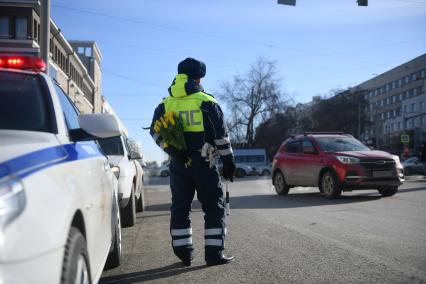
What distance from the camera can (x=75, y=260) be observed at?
8.21 feet

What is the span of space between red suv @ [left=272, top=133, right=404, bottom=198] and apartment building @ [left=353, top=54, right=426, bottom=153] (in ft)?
252

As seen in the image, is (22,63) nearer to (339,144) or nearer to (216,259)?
(216,259)

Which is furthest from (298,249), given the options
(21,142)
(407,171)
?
(407,171)

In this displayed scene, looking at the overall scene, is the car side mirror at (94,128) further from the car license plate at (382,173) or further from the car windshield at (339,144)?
the car windshield at (339,144)

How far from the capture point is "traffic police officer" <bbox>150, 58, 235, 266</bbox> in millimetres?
5141

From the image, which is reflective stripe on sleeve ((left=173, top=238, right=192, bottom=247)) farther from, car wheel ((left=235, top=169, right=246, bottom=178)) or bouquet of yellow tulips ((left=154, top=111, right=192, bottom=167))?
car wheel ((left=235, top=169, right=246, bottom=178))

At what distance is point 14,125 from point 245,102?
2812 inches

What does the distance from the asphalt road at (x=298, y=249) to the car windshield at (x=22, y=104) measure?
1985mm

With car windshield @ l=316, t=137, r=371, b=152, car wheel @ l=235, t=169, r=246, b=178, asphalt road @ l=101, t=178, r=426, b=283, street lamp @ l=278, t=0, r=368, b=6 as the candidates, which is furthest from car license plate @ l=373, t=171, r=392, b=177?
car wheel @ l=235, t=169, r=246, b=178

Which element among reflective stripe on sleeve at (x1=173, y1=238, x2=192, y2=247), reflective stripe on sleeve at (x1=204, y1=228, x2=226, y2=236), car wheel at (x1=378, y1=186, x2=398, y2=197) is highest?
reflective stripe on sleeve at (x1=204, y1=228, x2=226, y2=236)

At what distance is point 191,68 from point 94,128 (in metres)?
2.09

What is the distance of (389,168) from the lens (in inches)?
483

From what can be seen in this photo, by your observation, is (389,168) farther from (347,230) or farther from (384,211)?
(347,230)

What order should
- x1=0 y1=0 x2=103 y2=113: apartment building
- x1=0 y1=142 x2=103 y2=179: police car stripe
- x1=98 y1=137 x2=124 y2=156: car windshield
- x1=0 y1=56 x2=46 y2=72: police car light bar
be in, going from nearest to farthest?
x1=0 y1=142 x2=103 y2=179: police car stripe
x1=0 y1=56 x2=46 y2=72: police car light bar
x1=98 y1=137 x2=124 y2=156: car windshield
x1=0 y1=0 x2=103 y2=113: apartment building
